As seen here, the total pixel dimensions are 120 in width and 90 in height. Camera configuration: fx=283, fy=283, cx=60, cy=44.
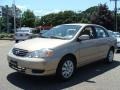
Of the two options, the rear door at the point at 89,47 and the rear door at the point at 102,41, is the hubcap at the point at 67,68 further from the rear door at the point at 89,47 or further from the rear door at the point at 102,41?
the rear door at the point at 102,41

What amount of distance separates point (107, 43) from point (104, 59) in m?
0.70

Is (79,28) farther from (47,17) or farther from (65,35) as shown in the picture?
(47,17)

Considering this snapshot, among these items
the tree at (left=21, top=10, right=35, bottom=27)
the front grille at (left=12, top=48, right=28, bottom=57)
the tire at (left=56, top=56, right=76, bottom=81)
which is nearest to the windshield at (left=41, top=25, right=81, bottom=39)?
the tire at (left=56, top=56, right=76, bottom=81)

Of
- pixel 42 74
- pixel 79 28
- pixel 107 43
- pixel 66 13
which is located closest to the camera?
pixel 42 74

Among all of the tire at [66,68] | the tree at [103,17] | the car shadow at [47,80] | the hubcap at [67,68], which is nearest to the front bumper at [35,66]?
the tire at [66,68]

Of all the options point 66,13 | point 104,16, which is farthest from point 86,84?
point 66,13

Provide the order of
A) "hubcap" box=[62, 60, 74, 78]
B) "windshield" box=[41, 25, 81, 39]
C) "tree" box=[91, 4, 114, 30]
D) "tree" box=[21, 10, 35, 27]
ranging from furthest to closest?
1. "tree" box=[21, 10, 35, 27]
2. "tree" box=[91, 4, 114, 30]
3. "windshield" box=[41, 25, 81, 39]
4. "hubcap" box=[62, 60, 74, 78]

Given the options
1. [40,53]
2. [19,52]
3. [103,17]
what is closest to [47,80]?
[40,53]

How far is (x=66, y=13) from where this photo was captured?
11181 cm

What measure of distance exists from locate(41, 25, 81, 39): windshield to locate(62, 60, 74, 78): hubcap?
2.70 ft

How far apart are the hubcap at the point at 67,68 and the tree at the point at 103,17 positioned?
4948 cm

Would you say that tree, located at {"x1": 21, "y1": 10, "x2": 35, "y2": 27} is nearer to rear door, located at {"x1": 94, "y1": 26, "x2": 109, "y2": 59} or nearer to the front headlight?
rear door, located at {"x1": 94, "y1": 26, "x2": 109, "y2": 59}

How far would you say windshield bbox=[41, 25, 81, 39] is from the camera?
8527mm

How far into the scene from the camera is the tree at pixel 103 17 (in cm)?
5691
